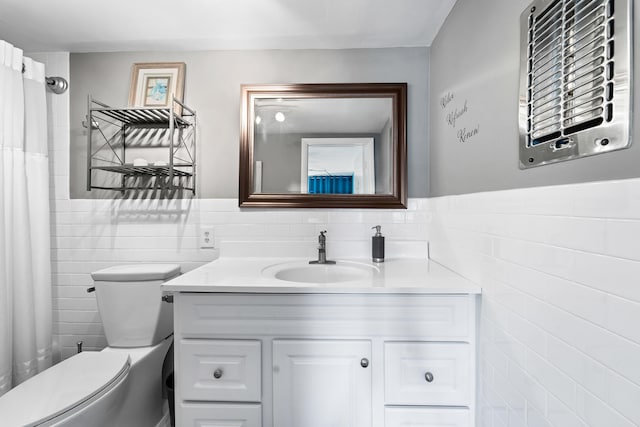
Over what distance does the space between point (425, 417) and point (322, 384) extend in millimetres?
388

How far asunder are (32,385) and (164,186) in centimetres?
101

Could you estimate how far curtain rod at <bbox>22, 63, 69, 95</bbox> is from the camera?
5.58 ft

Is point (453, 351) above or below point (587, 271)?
below

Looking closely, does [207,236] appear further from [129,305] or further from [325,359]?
[325,359]

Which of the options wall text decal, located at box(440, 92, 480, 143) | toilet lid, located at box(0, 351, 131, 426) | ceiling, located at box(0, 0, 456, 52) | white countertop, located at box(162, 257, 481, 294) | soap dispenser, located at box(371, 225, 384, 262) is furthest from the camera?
soap dispenser, located at box(371, 225, 384, 262)

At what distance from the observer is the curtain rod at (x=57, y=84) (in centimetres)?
170

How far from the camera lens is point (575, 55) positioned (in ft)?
2.11

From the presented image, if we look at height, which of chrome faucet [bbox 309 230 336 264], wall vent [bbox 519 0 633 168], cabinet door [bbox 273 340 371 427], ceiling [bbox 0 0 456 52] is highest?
ceiling [bbox 0 0 456 52]

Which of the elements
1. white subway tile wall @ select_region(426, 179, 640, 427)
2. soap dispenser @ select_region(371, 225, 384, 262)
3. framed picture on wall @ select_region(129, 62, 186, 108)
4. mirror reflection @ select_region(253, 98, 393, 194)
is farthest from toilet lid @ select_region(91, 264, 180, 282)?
white subway tile wall @ select_region(426, 179, 640, 427)

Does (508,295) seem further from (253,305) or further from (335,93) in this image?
(335,93)

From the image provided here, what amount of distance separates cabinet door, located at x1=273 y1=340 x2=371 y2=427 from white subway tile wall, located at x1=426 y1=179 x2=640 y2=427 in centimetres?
42

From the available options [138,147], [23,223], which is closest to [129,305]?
[23,223]

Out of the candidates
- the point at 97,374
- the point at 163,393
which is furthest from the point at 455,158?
the point at 163,393

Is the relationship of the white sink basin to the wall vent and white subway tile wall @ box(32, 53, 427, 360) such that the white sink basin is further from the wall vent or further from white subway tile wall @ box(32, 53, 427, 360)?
the wall vent
